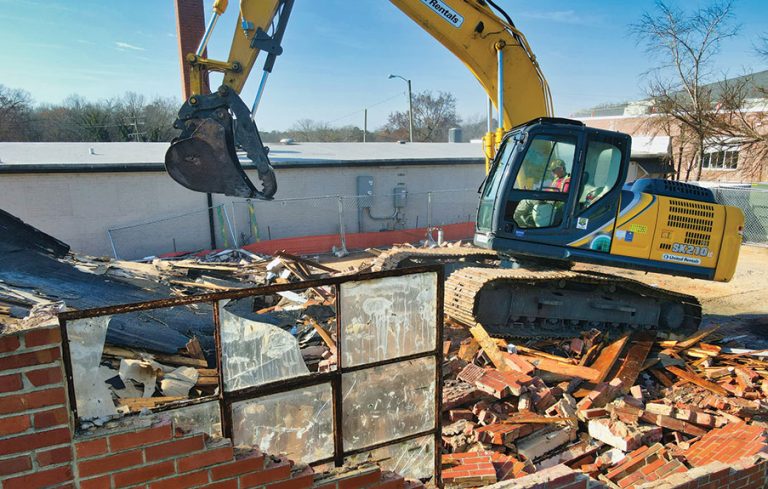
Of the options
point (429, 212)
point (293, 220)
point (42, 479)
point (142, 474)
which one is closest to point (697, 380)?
point (142, 474)

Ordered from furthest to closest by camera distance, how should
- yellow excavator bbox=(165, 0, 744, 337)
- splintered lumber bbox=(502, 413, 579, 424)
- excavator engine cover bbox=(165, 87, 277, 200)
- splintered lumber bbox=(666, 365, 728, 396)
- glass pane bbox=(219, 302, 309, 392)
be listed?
1. yellow excavator bbox=(165, 0, 744, 337)
2. excavator engine cover bbox=(165, 87, 277, 200)
3. splintered lumber bbox=(666, 365, 728, 396)
4. splintered lumber bbox=(502, 413, 579, 424)
5. glass pane bbox=(219, 302, 309, 392)

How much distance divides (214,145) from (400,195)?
38.6 feet

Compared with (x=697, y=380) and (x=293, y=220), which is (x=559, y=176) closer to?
(x=697, y=380)

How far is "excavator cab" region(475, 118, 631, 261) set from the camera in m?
7.22

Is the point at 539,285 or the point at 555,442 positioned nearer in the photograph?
the point at 555,442

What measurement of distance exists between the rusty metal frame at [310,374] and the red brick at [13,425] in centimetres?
20

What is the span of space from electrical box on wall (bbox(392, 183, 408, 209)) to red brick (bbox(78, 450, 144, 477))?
1634 centimetres

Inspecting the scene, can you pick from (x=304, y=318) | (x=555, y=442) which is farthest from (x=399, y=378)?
(x=304, y=318)

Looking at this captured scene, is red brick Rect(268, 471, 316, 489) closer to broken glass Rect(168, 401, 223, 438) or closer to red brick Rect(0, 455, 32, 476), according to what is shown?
broken glass Rect(168, 401, 223, 438)

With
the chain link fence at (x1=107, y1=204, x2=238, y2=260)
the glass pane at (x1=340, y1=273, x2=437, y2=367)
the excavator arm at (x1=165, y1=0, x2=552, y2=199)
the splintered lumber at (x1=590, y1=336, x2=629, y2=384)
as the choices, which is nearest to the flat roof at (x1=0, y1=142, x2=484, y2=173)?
the chain link fence at (x1=107, y1=204, x2=238, y2=260)

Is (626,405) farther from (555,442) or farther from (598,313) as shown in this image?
(598,313)

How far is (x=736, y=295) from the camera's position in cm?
1167

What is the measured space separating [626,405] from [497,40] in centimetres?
578

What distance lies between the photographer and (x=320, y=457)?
3066mm
